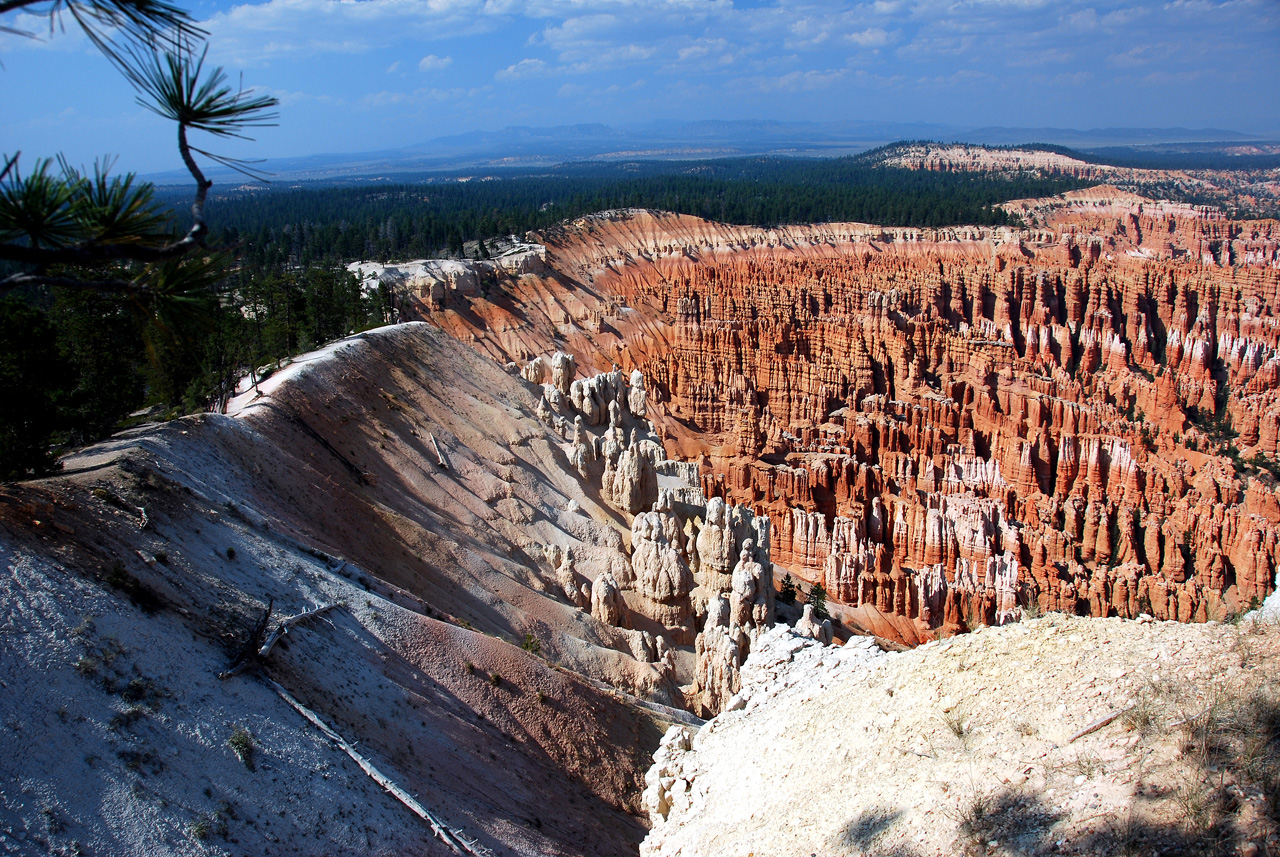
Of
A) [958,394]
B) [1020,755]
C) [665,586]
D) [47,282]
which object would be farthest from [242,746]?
[958,394]

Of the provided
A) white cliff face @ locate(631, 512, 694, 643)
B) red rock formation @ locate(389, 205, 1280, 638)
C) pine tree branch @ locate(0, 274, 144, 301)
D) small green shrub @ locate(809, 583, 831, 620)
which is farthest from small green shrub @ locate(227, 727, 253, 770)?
red rock formation @ locate(389, 205, 1280, 638)

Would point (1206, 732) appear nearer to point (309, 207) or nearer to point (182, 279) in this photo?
point (182, 279)

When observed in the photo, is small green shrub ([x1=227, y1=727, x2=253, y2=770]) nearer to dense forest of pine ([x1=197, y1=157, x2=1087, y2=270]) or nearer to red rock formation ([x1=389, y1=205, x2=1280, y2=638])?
red rock formation ([x1=389, y1=205, x2=1280, y2=638])

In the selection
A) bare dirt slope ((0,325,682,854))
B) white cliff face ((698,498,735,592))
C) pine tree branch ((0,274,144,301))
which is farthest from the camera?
white cliff face ((698,498,735,592))

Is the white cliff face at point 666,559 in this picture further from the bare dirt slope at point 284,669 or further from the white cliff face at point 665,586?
the bare dirt slope at point 284,669

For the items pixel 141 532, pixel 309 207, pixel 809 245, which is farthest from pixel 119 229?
→ pixel 309 207

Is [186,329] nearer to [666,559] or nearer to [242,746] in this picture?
[242,746]
